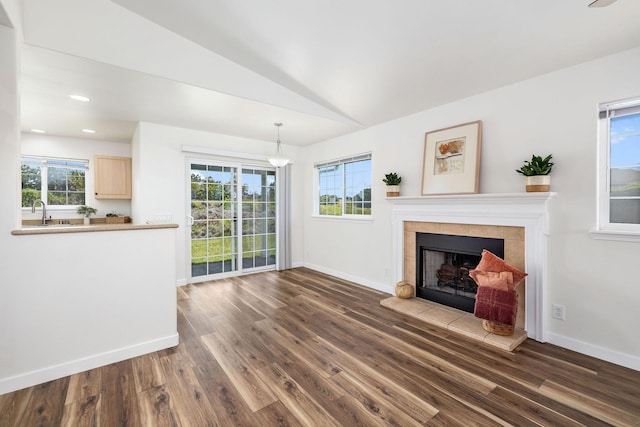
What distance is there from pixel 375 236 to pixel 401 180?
957 millimetres

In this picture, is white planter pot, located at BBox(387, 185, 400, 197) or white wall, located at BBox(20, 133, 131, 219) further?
white wall, located at BBox(20, 133, 131, 219)

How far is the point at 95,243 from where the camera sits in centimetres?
225

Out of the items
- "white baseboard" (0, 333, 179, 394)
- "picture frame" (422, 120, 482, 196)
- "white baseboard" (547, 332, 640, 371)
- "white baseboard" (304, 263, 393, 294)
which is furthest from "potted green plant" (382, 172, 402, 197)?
"white baseboard" (0, 333, 179, 394)

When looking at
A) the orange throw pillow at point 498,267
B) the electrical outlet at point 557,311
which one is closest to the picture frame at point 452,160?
the orange throw pillow at point 498,267

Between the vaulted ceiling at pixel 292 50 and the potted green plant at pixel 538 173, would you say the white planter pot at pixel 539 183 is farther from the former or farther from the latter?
the vaulted ceiling at pixel 292 50

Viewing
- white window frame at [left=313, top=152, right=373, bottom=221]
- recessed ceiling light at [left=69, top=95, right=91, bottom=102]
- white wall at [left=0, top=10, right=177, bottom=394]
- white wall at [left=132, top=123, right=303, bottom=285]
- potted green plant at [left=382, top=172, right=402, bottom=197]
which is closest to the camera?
white wall at [left=0, top=10, right=177, bottom=394]

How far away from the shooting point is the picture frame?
313cm

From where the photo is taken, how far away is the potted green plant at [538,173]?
2539 mm

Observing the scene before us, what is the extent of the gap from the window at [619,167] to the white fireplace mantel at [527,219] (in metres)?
0.41

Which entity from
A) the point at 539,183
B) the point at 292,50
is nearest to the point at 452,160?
the point at 539,183

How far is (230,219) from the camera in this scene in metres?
5.01

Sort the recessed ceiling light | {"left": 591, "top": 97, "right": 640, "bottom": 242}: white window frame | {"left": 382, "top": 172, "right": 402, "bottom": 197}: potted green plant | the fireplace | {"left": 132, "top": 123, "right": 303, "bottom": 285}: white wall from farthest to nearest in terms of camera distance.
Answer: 1. {"left": 132, "top": 123, "right": 303, "bottom": 285}: white wall
2. {"left": 382, "top": 172, "right": 402, "bottom": 197}: potted green plant
3. the fireplace
4. the recessed ceiling light
5. {"left": 591, "top": 97, "right": 640, "bottom": 242}: white window frame

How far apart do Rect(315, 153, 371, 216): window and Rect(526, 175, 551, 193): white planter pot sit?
225cm

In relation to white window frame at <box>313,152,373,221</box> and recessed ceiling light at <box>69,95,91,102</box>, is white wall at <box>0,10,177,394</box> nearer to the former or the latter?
recessed ceiling light at <box>69,95,91,102</box>
